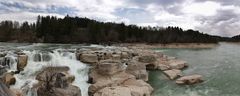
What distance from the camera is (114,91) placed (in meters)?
17.8

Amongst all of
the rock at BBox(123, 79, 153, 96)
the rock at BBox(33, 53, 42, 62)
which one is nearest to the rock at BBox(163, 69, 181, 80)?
the rock at BBox(123, 79, 153, 96)

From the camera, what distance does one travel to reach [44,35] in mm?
69500

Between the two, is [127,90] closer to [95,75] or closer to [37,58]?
[95,75]

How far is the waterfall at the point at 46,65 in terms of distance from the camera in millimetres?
19625

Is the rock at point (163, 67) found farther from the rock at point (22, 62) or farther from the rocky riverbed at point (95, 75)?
the rock at point (22, 62)

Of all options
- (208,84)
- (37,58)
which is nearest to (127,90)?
(208,84)

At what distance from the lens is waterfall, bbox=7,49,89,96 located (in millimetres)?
19625

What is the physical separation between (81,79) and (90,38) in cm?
4868

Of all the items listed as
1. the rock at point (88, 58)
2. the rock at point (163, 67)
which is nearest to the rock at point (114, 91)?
the rock at point (88, 58)

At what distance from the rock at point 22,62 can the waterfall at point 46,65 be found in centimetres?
27

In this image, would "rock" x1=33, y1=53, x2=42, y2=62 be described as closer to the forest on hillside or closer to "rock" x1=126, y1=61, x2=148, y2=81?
"rock" x1=126, y1=61, x2=148, y2=81

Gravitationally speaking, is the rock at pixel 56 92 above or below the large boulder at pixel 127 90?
above

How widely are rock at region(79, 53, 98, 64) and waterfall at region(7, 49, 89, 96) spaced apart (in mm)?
525

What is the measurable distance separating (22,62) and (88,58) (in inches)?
232
